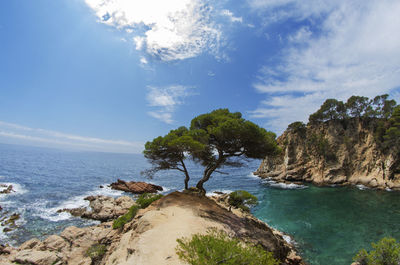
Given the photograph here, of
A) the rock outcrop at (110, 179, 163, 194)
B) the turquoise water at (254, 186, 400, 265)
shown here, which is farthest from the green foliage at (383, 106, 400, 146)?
the rock outcrop at (110, 179, 163, 194)

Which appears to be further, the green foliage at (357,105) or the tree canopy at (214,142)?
the green foliage at (357,105)

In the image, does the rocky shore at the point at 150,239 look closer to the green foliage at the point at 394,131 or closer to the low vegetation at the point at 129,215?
the low vegetation at the point at 129,215

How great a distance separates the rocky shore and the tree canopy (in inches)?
158

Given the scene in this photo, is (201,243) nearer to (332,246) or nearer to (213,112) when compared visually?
(213,112)

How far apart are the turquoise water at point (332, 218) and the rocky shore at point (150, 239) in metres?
5.24

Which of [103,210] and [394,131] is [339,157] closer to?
[394,131]

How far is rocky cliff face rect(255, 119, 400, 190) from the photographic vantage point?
4278cm

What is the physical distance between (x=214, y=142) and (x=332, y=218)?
2072cm

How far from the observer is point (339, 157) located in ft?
165

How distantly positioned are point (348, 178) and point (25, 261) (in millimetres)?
62984

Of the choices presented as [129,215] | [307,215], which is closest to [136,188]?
[129,215]

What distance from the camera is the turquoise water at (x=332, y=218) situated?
667 inches

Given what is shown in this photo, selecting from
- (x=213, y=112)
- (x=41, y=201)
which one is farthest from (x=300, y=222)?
(x=41, y=201)

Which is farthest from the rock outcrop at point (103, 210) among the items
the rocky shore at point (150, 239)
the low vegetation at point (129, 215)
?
the low vegetation at point (129, 215)
